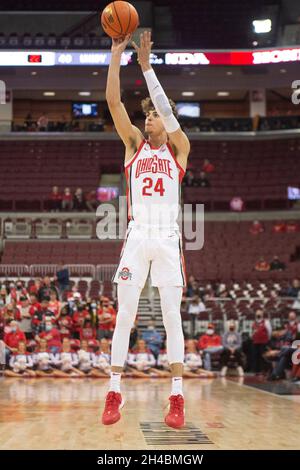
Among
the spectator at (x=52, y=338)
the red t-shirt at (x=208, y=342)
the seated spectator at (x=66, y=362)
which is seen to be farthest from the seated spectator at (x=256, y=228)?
the seated spectator at (x=66, y=362)

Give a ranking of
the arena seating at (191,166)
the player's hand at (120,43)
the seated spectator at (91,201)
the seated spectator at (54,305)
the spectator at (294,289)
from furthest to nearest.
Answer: the arena seating at (191,166), the seated spectator at (91,201), the spectator at (294,289), the seated spectator at (54,305), the player's hand at (120,43)

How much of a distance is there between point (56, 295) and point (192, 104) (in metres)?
17.9

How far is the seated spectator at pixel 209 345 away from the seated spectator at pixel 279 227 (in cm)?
1109

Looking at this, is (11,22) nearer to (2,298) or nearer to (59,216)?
(59,216)

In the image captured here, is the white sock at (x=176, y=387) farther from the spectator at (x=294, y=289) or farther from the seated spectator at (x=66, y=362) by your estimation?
the spectator at (x=294, y=289)

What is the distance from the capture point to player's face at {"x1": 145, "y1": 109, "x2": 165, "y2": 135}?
6.00m

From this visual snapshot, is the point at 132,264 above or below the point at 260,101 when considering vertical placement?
below

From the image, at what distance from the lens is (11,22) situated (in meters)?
30.6

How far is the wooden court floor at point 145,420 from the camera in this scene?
5735mm

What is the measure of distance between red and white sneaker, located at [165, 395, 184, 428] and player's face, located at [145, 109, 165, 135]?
209cm

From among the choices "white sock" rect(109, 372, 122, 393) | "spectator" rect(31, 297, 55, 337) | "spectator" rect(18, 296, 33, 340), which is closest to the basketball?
"white sock" rect(109, 372, 122, 393)

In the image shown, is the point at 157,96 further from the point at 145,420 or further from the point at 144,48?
the point at 145,420

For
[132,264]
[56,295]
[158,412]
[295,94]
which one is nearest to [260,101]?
[295,94]
